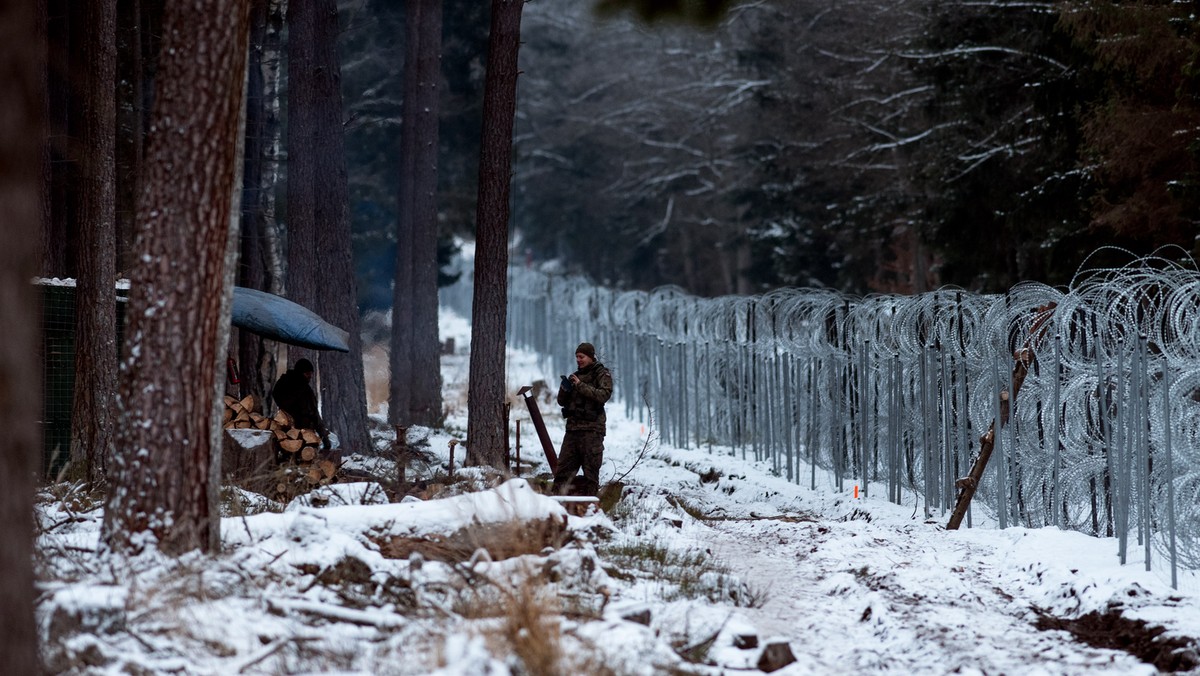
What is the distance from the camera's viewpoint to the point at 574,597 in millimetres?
6633

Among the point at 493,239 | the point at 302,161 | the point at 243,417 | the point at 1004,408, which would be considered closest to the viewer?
the point at 1004,408

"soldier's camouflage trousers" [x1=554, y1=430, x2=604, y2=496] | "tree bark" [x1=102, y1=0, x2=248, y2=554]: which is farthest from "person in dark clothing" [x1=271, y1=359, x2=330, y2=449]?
"tree bark" [x1=102, y1=0, x2=248, y2=554]

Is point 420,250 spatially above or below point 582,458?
above

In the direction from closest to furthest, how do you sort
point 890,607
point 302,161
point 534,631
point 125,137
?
1. point 534,631
2. point 890,607
3. point 302,161
4. point 125,137

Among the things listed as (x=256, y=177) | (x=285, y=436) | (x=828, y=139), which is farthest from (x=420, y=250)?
(x=828, y=139)

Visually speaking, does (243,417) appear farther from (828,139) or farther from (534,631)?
(828,139)

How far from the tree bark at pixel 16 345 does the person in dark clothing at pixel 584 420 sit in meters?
6.83

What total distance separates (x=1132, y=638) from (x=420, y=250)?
1416 centimetres

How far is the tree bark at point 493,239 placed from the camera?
12.6 m

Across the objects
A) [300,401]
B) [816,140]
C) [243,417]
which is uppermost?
[816,140]

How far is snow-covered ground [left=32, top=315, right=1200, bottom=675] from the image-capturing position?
17.7 ft

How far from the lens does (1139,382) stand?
7.77 metres

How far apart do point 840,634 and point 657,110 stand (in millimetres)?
36605

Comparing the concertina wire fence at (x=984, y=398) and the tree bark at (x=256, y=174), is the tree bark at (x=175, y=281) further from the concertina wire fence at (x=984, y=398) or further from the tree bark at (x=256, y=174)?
the tree bark at (x=256, y=174)
